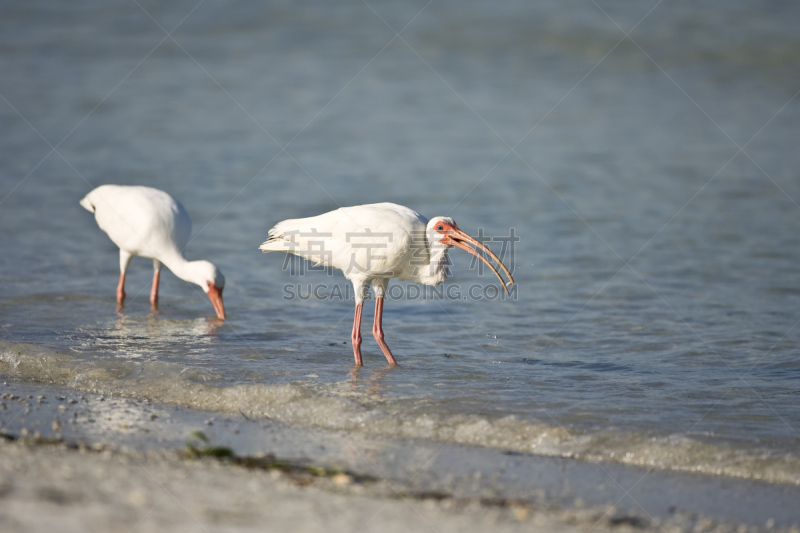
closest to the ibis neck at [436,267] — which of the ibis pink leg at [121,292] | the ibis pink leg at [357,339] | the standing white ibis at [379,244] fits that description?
the standing white ibis at [379,244]

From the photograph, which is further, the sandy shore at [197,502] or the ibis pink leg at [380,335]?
the ibis pink leg at [380,335]

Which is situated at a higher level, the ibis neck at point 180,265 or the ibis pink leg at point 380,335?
the ibis neck at point 180,265

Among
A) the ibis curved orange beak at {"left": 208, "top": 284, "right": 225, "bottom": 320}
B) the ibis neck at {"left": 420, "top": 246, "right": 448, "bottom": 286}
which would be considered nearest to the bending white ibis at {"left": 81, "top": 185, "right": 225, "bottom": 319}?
the ibis curved orange beak at {"left": 208, "top": 284, "right": 225, "bottom": 320}

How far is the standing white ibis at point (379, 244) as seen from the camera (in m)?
6.68

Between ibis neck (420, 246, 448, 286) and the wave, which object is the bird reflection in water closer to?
the wave

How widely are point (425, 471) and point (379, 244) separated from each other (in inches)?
102

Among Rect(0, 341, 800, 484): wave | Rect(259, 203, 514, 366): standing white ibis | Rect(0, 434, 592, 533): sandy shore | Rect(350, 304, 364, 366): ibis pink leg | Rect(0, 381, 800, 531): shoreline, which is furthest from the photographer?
Rect(350, 304, 364, 366): ibis pink leg

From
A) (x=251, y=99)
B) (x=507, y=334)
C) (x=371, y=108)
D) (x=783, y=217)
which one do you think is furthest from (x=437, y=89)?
(x=507, y=334)

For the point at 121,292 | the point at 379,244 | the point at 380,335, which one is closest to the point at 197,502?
the point at 379,244

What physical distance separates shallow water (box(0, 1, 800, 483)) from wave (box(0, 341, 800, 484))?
22 mm

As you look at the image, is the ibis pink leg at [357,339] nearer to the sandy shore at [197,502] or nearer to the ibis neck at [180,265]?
→ the ibis neck at [180,265]

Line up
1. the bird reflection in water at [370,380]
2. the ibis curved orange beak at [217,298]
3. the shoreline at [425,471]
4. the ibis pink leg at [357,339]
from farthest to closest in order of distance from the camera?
1. the ibis curved orange beak at [217,298]
2. the ibis pink leg at [357,339]
3. the bird reflection in water at [370,380]
4. the shoreline at [425,471]

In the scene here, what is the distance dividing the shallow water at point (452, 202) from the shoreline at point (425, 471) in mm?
292

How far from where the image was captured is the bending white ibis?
8.64m
